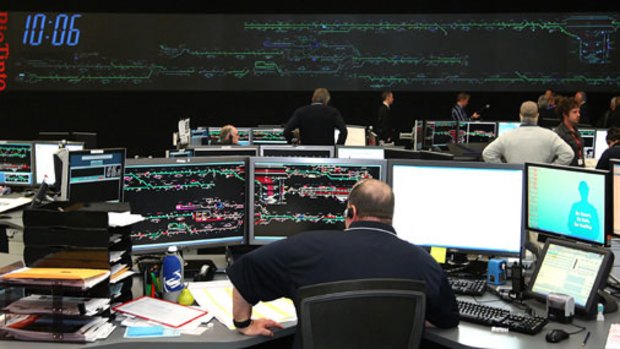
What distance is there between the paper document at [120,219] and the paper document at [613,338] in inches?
64.7

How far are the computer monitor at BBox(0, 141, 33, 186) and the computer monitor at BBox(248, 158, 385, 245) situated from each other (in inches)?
132

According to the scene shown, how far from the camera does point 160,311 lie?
2.55 m

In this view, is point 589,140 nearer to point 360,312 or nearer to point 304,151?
point 304,151

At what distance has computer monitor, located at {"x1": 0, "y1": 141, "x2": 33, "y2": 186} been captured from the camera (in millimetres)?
5809

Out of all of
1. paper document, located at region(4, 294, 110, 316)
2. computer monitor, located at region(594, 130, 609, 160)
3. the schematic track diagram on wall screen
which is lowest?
paper document, located at region(4, 294, 110, 316)

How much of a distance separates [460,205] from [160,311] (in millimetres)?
1298

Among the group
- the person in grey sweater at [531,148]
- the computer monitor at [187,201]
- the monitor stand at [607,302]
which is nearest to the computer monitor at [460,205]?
the monitor stand at [607,302]

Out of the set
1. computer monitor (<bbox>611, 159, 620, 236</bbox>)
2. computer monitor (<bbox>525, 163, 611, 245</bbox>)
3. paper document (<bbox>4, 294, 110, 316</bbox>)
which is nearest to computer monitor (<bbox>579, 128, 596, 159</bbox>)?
computer monitor (<bbox>611, 159, 620, 236</bbox>)

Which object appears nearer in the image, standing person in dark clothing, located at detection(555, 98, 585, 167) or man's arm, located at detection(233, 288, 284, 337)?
man's arm, located at detection(233, 288, 284, 337)

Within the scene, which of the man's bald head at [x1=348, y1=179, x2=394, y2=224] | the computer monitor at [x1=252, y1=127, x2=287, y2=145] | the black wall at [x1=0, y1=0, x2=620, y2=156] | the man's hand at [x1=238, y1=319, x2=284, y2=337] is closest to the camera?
the man's bald head at [x1=348, y1=179, x2=394, y2=224]

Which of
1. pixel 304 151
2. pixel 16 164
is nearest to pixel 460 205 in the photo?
pixel 304 151

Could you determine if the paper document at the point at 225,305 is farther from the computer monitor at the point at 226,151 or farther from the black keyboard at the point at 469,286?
the computer monitor at the point at 226,151

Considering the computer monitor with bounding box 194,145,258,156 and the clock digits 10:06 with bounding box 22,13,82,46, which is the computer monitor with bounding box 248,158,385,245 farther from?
the clock digits 10:06 with bounding box 22,13,82,46

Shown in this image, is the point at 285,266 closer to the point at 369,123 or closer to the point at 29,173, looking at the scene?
the point at 29,173
